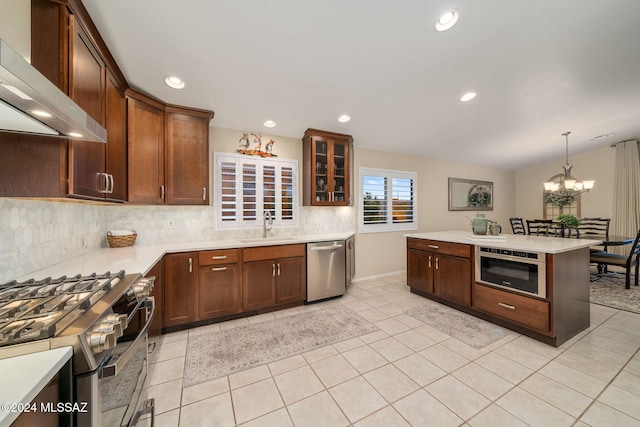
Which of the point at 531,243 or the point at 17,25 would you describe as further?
the point at 531,243

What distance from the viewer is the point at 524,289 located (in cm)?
234

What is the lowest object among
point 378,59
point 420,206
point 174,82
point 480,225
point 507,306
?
point 507,306

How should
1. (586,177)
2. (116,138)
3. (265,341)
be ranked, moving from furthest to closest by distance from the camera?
(586,177)
(265,341)
(116,138)

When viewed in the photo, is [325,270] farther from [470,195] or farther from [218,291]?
[470,195]

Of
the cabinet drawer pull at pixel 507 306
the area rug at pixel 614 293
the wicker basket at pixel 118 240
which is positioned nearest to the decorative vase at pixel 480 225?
the cabinet drawer pull at pixel 507 306

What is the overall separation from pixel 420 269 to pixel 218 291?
274 centimetres

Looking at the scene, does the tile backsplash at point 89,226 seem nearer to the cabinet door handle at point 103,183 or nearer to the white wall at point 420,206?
the cabinet door handle at point 103,183

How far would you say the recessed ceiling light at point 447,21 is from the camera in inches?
70.5

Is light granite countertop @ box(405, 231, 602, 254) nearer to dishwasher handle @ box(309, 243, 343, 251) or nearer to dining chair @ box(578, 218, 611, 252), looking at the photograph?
dishwasher handle @ box(309, 243, 343, 251)

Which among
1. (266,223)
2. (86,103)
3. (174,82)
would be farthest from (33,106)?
(266,223)

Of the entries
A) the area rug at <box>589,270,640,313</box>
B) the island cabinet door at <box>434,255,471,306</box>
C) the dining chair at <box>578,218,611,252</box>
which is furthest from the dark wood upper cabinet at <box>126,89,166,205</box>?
the dining chair at <box>578,218,611,252</box>

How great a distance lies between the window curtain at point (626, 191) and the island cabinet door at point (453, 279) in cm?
509

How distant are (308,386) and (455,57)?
3144 mm

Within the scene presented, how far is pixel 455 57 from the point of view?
2248mm
